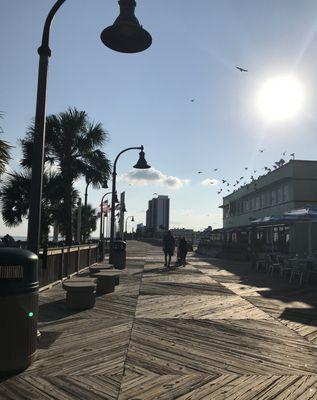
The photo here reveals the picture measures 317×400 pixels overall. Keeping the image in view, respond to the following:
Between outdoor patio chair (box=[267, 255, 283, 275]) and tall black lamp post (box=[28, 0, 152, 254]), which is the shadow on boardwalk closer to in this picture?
outdoor patio chair (box=[267, 255, 283, 275])

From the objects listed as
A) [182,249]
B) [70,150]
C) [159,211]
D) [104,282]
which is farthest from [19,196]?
[159,211]

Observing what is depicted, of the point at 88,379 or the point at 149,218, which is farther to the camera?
the point at 149,218

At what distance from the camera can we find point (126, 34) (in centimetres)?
654

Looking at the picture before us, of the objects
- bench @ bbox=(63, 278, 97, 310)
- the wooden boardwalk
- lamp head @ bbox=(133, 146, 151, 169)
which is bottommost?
the wooden boardwalk

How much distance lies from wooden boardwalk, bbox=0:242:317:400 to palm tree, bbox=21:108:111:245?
1070 centimetres

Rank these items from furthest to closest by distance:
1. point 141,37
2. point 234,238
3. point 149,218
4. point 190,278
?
point 149,218 → point 234,238 → point 190,278 → point 141,37

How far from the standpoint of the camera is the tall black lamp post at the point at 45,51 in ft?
20.7

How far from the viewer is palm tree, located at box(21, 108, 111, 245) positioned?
20594 mm

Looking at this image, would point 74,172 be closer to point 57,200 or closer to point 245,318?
point 57,200

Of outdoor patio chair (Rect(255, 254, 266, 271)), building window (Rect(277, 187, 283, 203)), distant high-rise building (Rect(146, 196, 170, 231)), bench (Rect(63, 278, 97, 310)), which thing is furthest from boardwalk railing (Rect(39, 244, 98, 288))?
distant high-rise building (Rect(146, 196, 170, 231))

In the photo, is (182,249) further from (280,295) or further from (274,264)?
(280,295)

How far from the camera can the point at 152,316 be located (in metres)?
8.21

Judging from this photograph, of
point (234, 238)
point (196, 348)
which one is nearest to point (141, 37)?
point (196, 348)

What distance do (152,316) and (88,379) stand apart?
3.45m
